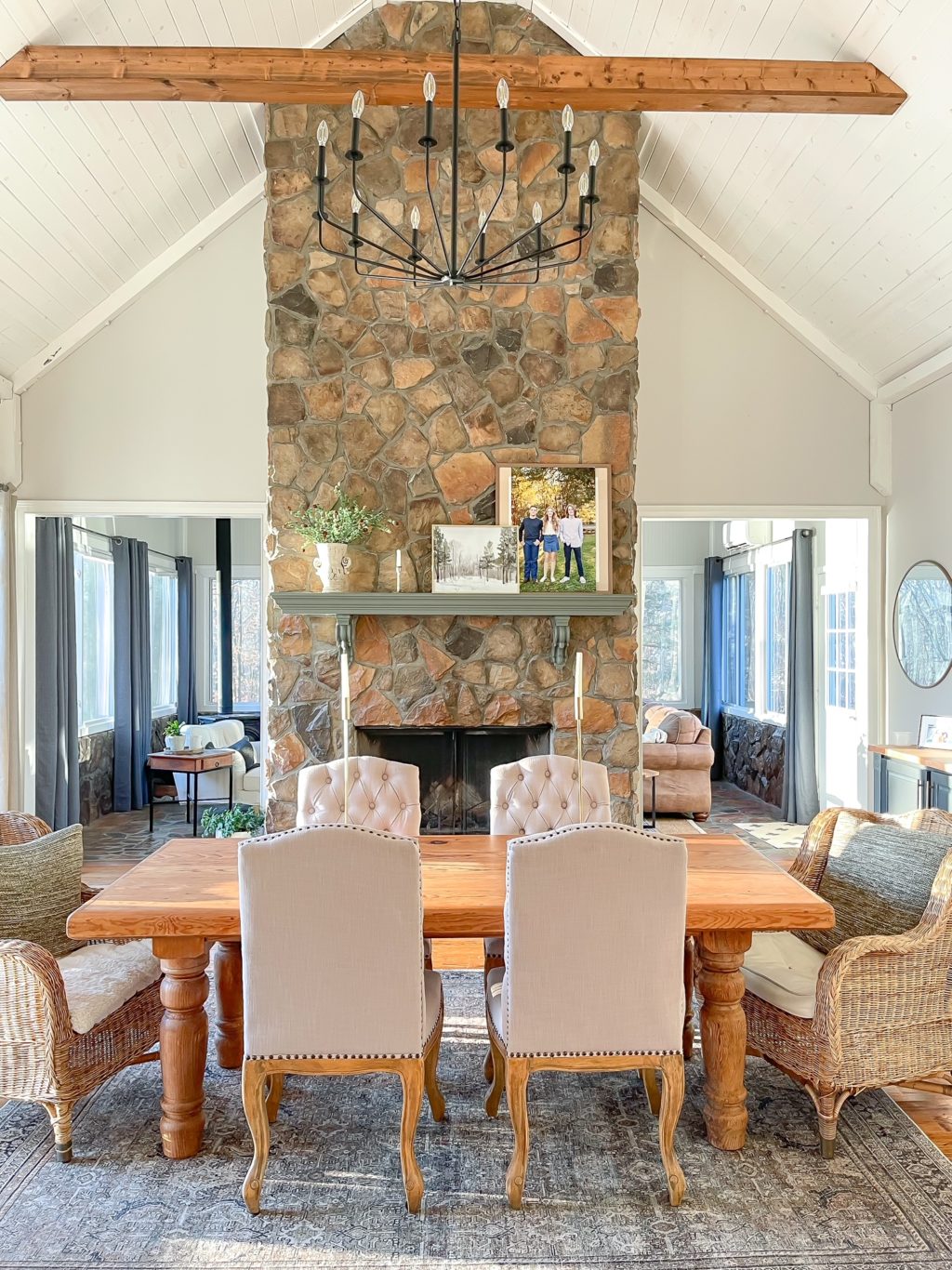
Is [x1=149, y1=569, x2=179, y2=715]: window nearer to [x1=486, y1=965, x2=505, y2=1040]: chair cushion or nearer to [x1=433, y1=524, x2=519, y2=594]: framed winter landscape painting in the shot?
[x1=433, y1=524, x2=519, y2=594]: framed winter landscape painting

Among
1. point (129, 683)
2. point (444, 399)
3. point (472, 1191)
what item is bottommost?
point (472, 1191)

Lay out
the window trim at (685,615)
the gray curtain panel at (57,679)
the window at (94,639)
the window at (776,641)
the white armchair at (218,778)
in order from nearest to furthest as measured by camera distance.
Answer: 1. the gray curtain panel at (57,679)
2. the white armchair at (218,778)
3. the window at (94,639)
4. the window at (776,641)
5. the window trim at (685,615)

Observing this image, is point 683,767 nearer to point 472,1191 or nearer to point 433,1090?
point 433,1090

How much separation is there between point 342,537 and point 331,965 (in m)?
2.89

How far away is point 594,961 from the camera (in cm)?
222

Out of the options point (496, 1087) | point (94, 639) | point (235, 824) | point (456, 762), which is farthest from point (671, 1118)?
point (94, 639)

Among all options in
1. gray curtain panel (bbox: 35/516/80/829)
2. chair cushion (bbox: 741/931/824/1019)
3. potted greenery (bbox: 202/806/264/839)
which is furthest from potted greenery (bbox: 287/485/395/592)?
chair cushion (bbox: 741/931/824/1019)

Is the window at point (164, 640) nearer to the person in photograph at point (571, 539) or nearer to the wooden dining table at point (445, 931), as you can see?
the person in photograph at point (571, 539)

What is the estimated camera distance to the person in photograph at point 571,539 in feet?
16.3

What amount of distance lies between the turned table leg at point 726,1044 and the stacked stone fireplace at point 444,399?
246cm

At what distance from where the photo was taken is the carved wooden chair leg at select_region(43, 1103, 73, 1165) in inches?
96.7

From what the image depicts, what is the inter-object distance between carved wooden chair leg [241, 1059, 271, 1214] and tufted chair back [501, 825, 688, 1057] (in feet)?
1.98

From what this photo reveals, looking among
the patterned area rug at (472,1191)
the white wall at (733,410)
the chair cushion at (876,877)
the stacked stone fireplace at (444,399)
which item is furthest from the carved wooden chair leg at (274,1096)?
the white wall at (733,410)

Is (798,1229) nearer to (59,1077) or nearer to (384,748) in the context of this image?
(59,1077)
